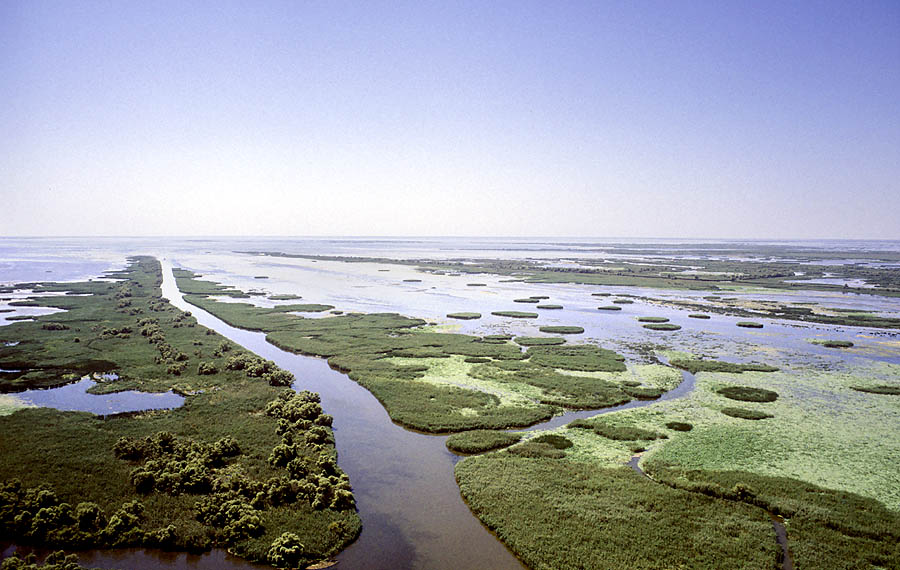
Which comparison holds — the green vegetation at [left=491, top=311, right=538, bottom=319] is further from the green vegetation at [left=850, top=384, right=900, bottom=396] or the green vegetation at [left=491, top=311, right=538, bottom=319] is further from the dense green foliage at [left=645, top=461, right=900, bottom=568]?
the dense green foliage at [left=645, top=461, right=900, bottom=568]

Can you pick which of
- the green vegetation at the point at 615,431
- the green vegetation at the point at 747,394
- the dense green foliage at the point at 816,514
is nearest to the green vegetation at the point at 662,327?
the green vegetation at the point at 747,394

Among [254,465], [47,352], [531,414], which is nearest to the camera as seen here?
[254,465]

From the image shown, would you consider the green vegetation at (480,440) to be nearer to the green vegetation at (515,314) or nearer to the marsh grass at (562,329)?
the marsh grass at (562,329)

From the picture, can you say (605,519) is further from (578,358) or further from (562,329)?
(562,329)

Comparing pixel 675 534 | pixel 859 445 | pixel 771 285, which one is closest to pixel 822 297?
pixel 771 285

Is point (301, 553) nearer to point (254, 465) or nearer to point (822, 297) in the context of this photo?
point (254, 465)

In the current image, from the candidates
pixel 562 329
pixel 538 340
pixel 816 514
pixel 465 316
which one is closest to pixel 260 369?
pixel 538 340
